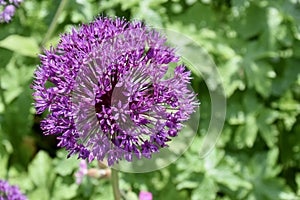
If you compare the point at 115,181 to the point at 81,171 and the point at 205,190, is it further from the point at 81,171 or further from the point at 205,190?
the point at 205,190

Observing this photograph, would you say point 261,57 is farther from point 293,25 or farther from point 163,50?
point 163,50

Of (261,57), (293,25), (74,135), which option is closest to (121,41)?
(74,135)

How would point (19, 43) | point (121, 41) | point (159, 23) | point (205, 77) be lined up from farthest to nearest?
point (205, 77) → point (159, 23) → point (19, 43) → point (121, 41)

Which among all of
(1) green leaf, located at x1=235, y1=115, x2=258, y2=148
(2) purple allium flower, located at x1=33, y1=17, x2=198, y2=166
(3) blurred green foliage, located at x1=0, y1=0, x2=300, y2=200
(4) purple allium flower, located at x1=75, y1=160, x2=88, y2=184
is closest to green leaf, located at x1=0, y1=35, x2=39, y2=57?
(3) blurred green foliage, located at x1=0, y1=0, x2=300, y2=200

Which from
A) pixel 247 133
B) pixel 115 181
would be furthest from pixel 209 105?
pixel 115 181

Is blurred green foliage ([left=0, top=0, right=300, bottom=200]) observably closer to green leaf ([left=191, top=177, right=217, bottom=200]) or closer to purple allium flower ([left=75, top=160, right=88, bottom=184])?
green leaf ([left=191, top=177, right=217, bottom=200])

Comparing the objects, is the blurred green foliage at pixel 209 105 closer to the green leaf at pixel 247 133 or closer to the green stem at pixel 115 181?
the green leaf at pixel 247 133
